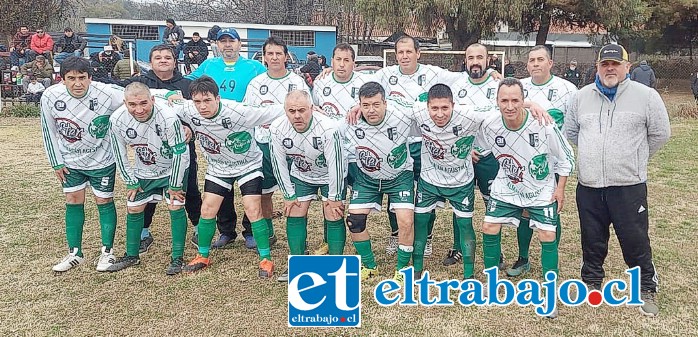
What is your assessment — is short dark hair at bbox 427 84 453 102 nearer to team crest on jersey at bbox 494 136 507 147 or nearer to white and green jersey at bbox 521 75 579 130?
team crest on jersey at bbox 494 136 507 147

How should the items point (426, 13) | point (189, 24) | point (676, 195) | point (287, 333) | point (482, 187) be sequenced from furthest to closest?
point (189, 24)
point (426, 13)
point (676, 195)
point (482, 187)
point (287, 333)

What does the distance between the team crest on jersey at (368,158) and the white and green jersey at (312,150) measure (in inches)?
5.8

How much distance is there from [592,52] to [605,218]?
2943 centimetres

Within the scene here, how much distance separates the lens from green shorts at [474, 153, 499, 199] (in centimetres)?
504

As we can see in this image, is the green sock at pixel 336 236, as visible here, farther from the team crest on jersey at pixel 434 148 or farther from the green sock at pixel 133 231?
the green sock at pixel 133 231

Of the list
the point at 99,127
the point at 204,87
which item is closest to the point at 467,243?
the point at 204,87

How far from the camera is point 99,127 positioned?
5.17 m

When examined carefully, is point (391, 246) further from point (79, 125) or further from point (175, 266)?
point (79, 125)

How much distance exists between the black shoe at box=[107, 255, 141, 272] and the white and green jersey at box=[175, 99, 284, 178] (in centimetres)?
106

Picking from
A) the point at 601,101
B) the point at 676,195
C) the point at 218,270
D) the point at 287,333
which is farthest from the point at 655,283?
the point at 676,195

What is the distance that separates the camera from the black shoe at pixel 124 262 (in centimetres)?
525

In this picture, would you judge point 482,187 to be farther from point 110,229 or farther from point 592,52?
point 592,52

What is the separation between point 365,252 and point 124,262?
7.00 feet

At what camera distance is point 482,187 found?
17.1 ft
